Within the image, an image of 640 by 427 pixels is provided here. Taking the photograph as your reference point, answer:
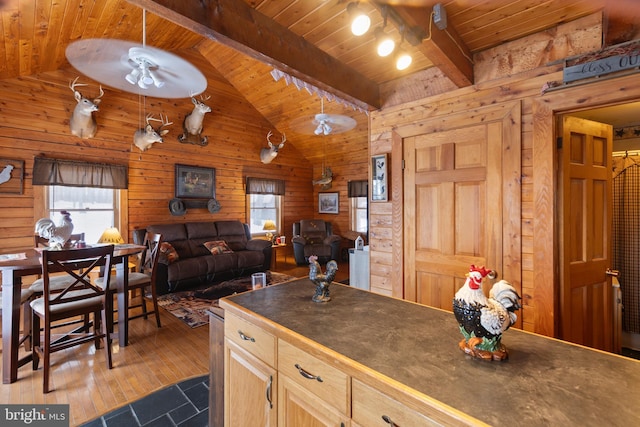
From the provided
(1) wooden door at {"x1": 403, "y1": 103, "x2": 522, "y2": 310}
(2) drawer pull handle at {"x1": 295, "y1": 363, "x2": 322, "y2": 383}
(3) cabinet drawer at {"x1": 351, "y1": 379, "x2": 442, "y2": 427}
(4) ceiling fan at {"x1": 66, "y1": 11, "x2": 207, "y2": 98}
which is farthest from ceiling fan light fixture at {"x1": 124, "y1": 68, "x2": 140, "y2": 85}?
(3) cabinet drawer at {"x1": 351, "y1": 379, "x2": 442, "y2": 427}

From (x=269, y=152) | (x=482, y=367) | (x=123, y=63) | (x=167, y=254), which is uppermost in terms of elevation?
(x=269, y=152)

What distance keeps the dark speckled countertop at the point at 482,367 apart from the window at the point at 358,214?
5.74 m

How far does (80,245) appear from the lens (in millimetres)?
2980

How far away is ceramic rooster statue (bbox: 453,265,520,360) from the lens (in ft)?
3.01

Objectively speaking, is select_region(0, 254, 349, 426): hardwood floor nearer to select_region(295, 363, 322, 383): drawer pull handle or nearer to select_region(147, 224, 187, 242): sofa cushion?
select_region(295, 363, 322, 383): drawer pull handle

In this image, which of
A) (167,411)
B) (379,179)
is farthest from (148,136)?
(167,411)

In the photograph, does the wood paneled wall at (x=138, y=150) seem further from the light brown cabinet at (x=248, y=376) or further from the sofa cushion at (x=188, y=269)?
the light brown cabinet at (x=248, y=376)

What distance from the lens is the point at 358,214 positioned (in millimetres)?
7238

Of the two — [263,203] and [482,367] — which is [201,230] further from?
[482,367]

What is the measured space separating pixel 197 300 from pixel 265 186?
3.34 metres

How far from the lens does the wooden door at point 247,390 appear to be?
1.24m

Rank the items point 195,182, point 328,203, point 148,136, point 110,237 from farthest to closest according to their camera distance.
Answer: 1. point 328,203
2. point 195,182
3. point 148,136
4. point 110,237

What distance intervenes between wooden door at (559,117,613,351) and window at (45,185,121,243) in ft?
18.7

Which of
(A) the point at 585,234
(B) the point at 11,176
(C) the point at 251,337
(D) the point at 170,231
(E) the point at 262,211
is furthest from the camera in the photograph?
(E) the point at 262,211
